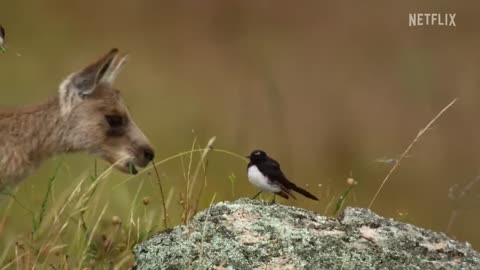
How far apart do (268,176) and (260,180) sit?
0.17 feet

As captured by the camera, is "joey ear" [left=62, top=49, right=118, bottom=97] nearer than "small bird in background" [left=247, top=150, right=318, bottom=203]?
No

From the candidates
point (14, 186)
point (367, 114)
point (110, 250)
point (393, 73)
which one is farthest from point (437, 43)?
point (110, 250)

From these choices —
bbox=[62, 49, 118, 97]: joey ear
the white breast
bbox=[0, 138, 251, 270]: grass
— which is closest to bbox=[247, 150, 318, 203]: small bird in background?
the white breast

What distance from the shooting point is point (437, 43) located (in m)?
16.6

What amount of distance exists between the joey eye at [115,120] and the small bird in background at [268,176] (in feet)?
10.6

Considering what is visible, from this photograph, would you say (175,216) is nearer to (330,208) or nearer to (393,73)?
(330,208)

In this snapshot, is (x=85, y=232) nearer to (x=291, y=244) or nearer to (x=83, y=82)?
(x=291, y=244)

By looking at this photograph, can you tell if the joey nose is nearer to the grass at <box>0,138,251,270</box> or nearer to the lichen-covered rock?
the grass at <box>0,138,251,270</box>

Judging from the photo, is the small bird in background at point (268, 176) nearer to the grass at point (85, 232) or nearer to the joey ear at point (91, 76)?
the grass at point (85, 232)

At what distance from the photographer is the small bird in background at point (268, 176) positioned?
22.2ft

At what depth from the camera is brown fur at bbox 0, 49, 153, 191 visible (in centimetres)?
935

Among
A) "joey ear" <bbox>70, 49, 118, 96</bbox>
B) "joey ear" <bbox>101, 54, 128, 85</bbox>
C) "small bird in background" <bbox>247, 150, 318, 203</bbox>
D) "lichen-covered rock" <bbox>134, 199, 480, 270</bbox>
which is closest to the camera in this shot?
"lichen-covered rock" <bbox>134, 199, 480, 270</bbox>

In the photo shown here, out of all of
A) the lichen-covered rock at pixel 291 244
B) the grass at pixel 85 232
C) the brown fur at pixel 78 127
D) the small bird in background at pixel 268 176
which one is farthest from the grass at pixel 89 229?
the brown fur at pixel 78 127

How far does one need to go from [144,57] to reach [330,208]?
7554 millimetres
